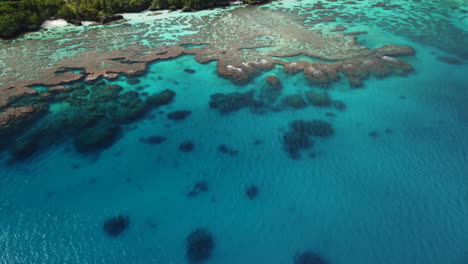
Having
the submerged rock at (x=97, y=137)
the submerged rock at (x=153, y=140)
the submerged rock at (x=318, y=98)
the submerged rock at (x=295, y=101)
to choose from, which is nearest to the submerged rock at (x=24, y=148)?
the submerged rock at (x=97, y=137)

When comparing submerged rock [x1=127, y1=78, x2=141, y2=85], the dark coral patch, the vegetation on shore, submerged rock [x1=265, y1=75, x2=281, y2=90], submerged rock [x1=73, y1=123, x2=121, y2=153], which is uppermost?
the vegetation on shore

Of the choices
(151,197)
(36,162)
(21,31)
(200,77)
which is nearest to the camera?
(151,197)

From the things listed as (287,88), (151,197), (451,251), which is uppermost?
(287,88)

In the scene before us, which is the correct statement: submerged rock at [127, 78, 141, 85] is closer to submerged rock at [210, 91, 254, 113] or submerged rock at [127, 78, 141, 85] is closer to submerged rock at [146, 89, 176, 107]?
submerged rock at [146, 89, 176, 107]

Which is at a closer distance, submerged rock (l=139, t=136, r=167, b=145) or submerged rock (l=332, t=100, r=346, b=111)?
submerged rock (l=139, t=136, r=167, b=145)

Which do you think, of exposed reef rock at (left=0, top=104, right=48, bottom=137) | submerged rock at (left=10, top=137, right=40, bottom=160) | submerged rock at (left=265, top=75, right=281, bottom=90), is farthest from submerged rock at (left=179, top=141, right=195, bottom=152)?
exposed reef rock at (left=0, top=104, right=48, bottom=137)

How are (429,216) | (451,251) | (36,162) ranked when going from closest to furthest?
1. (451,251)
2. (429,216)
3. (36,162)

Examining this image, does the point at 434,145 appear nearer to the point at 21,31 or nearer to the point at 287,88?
the point at 287,88

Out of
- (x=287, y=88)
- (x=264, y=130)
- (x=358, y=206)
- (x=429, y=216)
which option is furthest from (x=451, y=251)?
(x=287, y=88)
